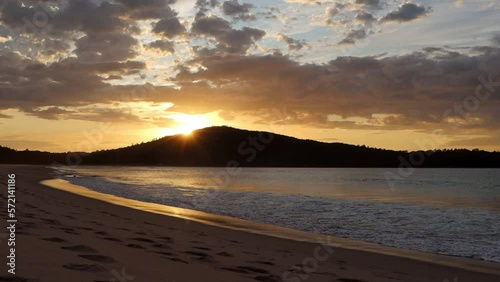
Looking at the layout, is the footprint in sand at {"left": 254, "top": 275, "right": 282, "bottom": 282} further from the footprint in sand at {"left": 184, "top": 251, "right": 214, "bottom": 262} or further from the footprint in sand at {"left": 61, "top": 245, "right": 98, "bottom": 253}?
the footprint in sand at {"left": 61, "top": 245, "right": 98, "bottom": 253}

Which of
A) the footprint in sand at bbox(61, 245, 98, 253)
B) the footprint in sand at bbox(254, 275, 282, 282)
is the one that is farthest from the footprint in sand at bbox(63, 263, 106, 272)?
the footprint in sand at bbox(254, 275, 282, 282)

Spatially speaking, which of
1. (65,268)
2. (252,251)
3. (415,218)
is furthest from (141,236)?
(415,218)

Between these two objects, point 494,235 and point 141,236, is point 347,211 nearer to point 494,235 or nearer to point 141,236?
point 494,235

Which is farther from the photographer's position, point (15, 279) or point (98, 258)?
point (98, 258)

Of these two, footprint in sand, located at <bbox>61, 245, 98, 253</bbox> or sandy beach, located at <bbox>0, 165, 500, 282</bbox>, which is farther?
footprint in sand, located at <bbox>61, 245, 98, 253</bbox>

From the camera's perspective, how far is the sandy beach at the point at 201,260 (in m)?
6.54

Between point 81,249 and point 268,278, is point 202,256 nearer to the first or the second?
point 268,278

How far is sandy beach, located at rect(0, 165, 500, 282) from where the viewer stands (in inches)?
257

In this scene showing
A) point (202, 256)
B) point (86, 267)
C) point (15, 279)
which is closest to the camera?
point (15, 279)

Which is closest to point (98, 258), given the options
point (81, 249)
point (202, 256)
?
point (81, 249)

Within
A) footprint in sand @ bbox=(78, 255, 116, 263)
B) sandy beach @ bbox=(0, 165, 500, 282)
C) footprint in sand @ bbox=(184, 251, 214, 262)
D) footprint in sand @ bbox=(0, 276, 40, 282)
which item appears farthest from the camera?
footprint in sand @ bbox=(184, 251, 214, 262)

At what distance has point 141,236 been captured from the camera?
11.9 m

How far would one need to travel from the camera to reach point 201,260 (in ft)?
29.4

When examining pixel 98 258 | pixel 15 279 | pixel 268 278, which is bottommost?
pixel 268 278
